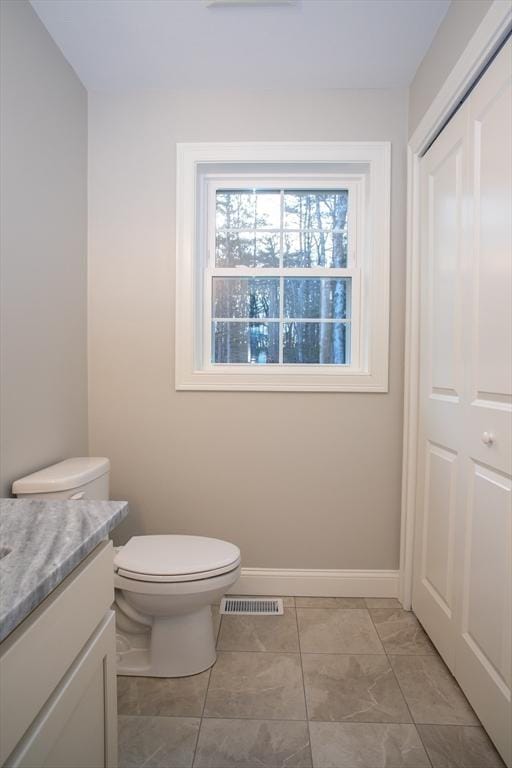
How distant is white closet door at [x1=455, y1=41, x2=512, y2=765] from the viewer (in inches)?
45.7

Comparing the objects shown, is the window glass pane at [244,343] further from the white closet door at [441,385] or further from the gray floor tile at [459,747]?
the gray floor tile at [459,747]

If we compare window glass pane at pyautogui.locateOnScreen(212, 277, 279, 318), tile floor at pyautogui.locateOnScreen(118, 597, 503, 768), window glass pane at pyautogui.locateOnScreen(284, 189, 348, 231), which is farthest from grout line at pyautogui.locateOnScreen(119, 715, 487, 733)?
window glass pane at pyautogui.locateOnScreen(284, 189, 348, 231)

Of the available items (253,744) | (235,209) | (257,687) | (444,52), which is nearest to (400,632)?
(257,687)

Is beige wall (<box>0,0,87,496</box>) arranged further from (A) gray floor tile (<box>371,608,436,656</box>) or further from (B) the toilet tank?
(A) gray floor tile (<box>371,608,436,656</box>)

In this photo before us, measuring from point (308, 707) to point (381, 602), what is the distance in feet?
2.52

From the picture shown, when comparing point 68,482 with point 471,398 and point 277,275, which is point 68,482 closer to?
point 277,275

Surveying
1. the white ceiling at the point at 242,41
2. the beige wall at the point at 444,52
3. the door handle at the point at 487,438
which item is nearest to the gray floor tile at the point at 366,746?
the door handle at the point at 487,438

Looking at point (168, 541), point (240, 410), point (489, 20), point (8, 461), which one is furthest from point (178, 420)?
point (489, 20)

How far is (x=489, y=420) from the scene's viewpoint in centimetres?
125

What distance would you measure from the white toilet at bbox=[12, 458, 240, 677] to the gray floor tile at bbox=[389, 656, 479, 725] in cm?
72

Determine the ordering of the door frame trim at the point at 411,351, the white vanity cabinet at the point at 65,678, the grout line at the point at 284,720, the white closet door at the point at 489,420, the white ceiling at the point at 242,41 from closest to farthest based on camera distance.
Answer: the white vanity cabinet at the point at 65,678
the white closet door at the point at 489,420
the grout line at the point at 284,720
the white ceiling at the point at 242,41
the door frame trim at the point at 411,351

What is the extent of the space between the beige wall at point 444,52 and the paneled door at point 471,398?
0.71 feet

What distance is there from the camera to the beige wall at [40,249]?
1.44m

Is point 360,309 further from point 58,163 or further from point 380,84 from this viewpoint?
point 58,163
